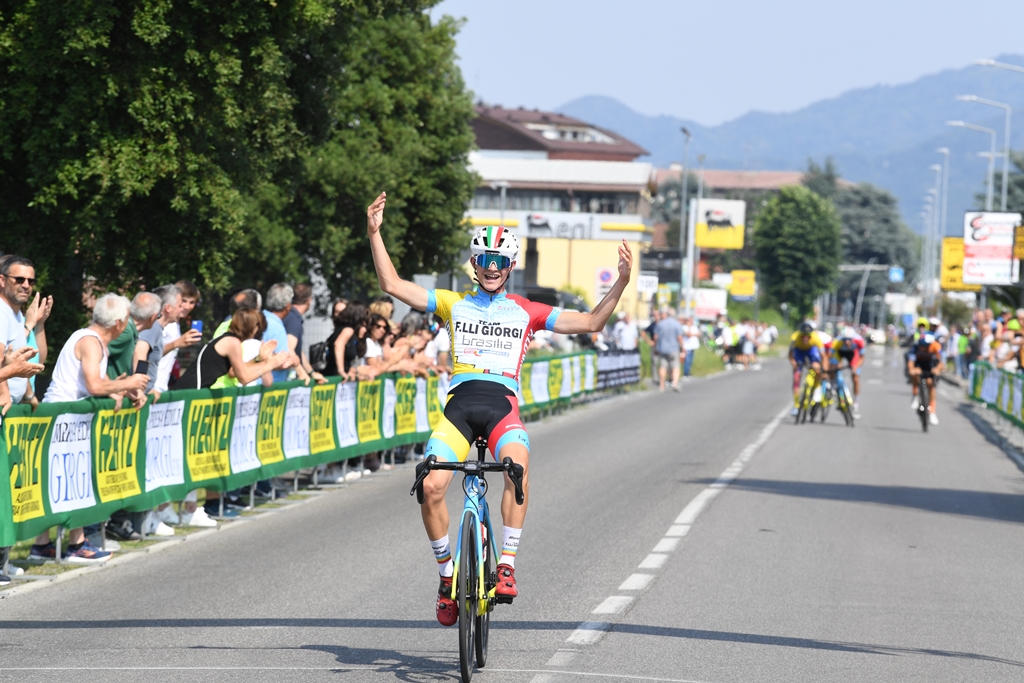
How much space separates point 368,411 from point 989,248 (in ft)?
140

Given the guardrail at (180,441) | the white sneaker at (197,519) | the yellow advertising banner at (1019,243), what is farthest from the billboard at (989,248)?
the white sneaker at (197,519)

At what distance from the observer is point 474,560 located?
6938 millimetres

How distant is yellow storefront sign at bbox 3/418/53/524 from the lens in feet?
31.1

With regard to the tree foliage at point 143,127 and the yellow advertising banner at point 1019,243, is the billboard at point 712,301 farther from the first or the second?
the tree foliage at point 143,127

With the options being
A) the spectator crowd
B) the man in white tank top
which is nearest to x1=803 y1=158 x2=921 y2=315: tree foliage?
the spectator crowd

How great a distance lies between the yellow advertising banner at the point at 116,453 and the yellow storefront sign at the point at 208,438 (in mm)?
1044

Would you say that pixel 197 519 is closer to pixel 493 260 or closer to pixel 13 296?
pixel 13 296

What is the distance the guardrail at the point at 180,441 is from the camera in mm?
9805

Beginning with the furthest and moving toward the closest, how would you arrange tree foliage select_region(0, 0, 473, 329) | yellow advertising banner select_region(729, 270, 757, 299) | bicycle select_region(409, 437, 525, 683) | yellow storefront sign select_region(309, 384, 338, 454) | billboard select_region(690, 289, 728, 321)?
yellow advertising banner select_region(729, 270, 757, 299) < billboard select_region(690, 289, 728, 321) < tree foliage select_region(0, 0, 473, 329) < yellow storefront sign select_region(309, 384, 338, 454) < bicycle select_region(409, 437, 525, 683)

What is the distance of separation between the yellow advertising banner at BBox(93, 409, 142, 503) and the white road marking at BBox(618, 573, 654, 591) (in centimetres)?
369

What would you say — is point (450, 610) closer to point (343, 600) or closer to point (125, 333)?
point (343, 600)

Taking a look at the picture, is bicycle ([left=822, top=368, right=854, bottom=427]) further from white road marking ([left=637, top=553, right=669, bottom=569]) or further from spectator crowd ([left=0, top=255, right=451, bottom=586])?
white road marking ([left=637, top=553, right=669, bottom=569])

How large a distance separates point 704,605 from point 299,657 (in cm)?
280

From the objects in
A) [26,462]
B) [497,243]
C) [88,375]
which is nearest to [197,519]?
[88,375]
